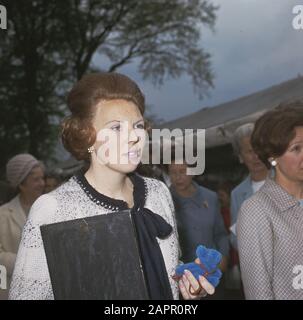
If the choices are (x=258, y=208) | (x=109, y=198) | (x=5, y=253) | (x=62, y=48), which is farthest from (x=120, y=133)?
(x=62, y=48)

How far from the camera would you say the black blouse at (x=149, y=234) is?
3.59ft

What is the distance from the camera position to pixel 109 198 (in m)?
1.19

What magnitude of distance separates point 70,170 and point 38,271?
3.58 m

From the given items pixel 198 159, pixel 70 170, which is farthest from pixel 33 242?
pixel 70 170

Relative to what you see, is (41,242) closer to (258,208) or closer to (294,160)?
(258,208)

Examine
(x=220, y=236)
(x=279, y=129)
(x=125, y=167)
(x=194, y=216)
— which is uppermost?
(x=279, y=129)

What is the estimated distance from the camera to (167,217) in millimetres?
1282

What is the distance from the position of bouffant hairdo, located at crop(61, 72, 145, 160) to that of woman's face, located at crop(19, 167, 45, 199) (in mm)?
1363

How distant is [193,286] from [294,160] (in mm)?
711

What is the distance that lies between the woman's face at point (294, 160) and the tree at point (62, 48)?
9.34 ft

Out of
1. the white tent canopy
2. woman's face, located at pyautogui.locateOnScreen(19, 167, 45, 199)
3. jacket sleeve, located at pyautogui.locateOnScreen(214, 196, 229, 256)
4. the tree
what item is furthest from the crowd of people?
the tree

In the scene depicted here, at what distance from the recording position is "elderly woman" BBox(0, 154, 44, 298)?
7.27 ft

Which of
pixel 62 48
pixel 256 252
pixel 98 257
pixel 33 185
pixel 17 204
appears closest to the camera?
pixel 98 257

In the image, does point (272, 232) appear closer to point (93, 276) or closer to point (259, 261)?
point (259, 261)
